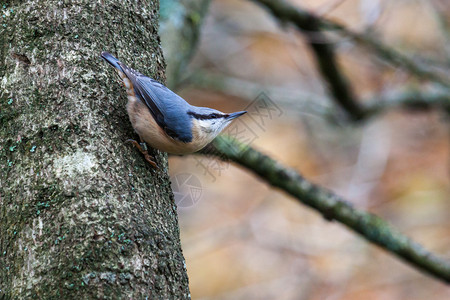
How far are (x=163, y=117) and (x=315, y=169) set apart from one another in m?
6.16

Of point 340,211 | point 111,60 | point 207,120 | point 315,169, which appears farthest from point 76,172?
point 315,169

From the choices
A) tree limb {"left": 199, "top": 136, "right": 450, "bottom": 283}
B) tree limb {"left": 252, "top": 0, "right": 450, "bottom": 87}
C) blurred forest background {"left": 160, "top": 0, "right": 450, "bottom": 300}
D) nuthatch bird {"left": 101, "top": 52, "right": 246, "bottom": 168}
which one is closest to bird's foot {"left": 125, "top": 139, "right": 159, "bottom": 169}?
nuthatch bird {"left": 101, "top": 52, "right": 246, "bottom": 168}

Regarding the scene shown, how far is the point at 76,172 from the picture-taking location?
1568 mm

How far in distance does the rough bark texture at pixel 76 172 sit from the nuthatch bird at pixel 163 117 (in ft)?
0.25

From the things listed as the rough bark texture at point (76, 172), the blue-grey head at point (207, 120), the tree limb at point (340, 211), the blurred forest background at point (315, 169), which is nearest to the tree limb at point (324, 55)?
the blurred forest background at point (315, 169)

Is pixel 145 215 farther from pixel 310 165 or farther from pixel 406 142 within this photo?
pixel 406 142

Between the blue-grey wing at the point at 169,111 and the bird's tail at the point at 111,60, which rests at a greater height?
the blue-grey wing at the point at 169,111

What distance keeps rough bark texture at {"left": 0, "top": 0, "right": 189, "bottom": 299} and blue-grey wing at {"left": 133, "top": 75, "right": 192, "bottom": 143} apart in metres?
0.27

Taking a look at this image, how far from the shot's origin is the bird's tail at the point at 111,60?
6.00 feet

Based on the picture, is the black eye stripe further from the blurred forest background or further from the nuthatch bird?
the blurred forest background

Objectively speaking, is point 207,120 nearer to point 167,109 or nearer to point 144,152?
point 167,109

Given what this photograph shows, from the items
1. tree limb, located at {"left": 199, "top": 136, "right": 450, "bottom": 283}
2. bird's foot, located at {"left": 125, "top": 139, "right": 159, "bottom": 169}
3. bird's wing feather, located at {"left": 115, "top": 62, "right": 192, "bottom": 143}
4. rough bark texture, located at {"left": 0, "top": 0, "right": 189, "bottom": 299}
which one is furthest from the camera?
tree limb, located at {"left": 199, "top": 136, "right": 450, "bottom": 283}

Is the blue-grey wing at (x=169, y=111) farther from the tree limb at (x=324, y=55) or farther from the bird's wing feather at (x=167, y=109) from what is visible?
the tree limb at (x=324, y=55)

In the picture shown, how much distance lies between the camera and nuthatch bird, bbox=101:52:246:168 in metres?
2.02
